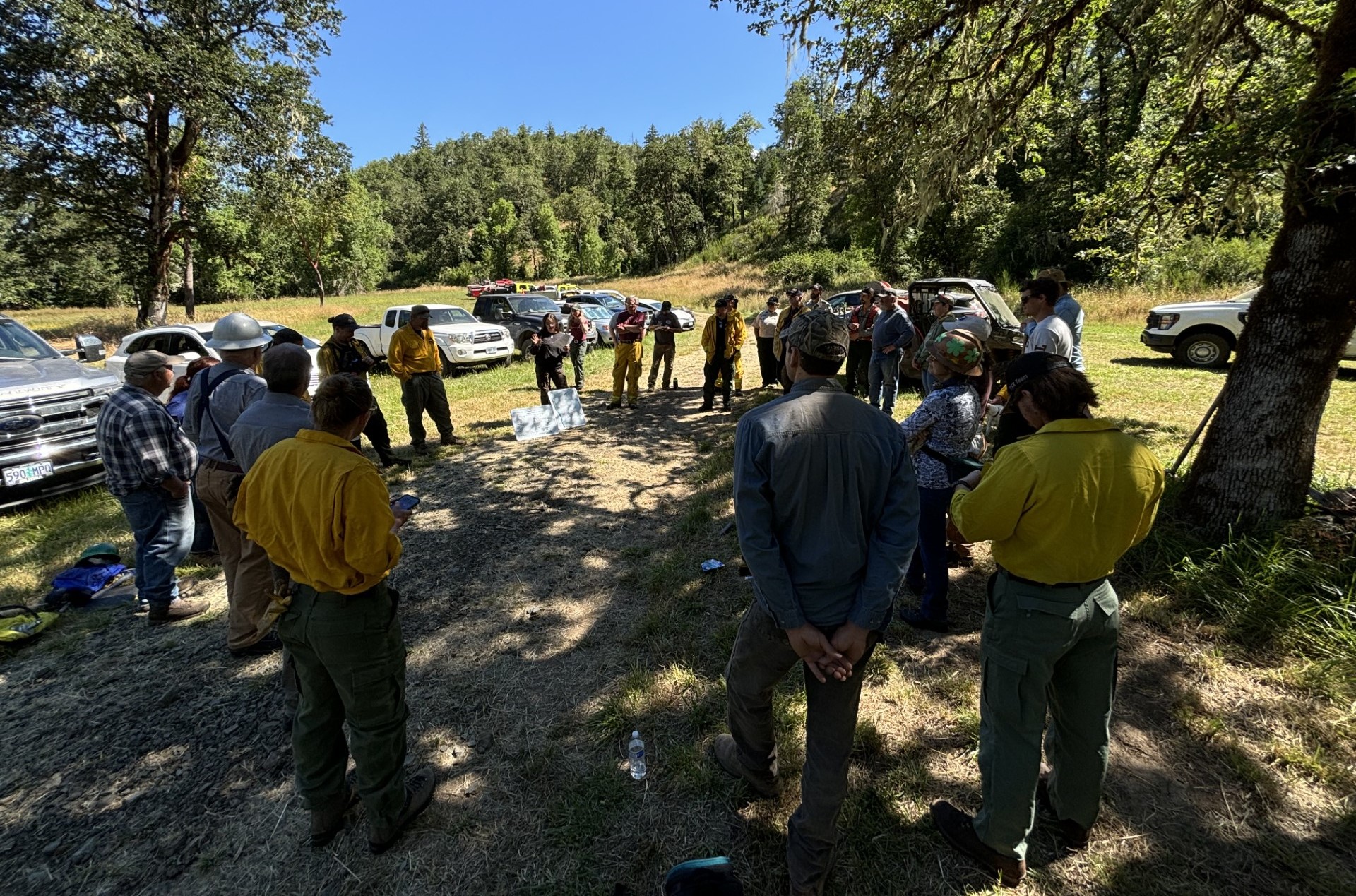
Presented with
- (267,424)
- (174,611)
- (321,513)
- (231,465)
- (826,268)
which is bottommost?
(174,611)

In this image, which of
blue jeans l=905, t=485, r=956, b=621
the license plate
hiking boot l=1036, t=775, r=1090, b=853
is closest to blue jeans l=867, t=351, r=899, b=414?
blue jeans l=905, t=485, r=956, b=621

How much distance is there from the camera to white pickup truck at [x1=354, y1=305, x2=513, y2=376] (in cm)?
1288

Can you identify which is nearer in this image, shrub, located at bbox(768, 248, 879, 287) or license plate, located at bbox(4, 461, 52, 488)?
license plate, located at bbox(4, 461, 52, 488)

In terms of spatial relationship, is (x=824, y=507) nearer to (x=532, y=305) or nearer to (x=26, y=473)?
(x=26, y=473)

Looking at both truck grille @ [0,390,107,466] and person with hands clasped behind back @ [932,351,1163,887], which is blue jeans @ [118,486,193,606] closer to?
truck grille @ [0,390,107,466]

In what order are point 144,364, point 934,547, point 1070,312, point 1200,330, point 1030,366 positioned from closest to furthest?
point 1030,366
point 934,547
point 144,364
point 1070,312
point 1200,330

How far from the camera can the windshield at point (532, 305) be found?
15.6 metres

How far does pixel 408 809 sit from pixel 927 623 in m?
2.95

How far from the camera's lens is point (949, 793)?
8.14ft

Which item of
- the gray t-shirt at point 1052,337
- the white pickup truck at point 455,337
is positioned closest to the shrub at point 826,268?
the white pickup truck at point 455,337

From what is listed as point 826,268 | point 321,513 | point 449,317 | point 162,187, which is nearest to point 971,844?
point 321,513

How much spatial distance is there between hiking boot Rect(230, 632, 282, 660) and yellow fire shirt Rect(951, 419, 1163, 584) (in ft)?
13.3

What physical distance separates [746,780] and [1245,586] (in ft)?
10.7

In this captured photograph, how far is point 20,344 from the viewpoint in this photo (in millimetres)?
6781
